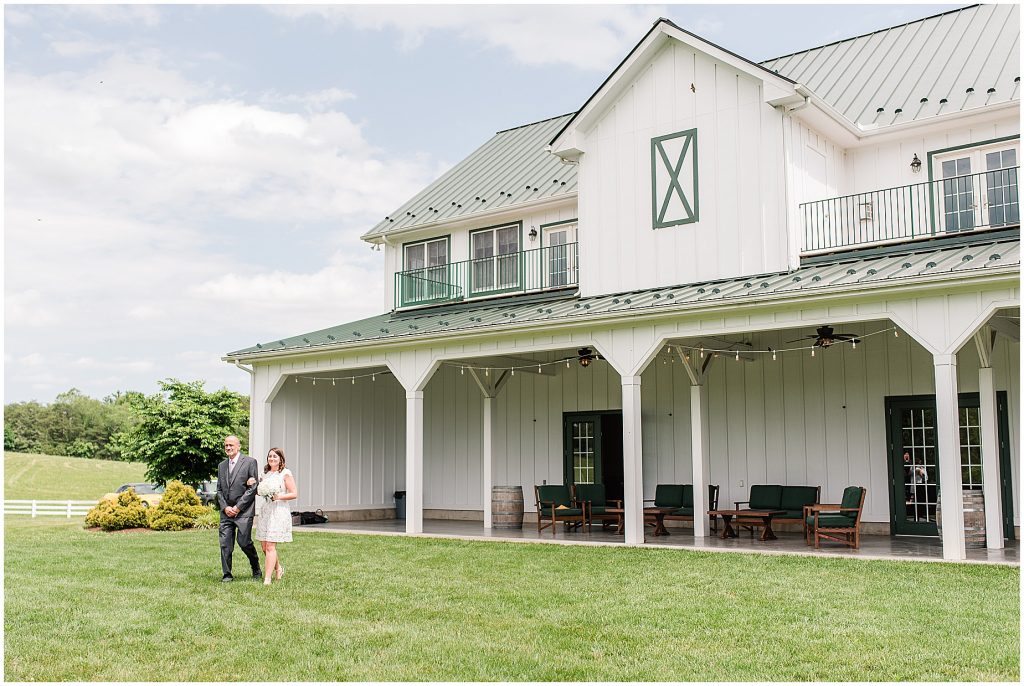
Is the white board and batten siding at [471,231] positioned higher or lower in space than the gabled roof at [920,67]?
lower

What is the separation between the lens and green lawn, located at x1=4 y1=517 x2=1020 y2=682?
19.4ft

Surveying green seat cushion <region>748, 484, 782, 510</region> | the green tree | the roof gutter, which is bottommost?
green seat cushion <region>748, 484, 782, 510</region>

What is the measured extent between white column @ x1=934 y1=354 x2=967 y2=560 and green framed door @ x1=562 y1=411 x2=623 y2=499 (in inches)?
293

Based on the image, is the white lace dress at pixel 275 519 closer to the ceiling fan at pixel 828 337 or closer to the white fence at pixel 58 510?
the ceiling fan at pixel 828 337

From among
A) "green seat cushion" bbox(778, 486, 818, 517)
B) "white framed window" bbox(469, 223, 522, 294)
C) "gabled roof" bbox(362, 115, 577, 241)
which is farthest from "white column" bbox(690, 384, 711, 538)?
"gabled roof" bbox(362, 115, 577, 241)

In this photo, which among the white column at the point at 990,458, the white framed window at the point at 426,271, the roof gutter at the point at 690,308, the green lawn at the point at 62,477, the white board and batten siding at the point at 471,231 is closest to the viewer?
the roof gutter at the point at 690,308

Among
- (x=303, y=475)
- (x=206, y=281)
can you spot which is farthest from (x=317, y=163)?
(x=303, y=475)

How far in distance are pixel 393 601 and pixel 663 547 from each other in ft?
16.4

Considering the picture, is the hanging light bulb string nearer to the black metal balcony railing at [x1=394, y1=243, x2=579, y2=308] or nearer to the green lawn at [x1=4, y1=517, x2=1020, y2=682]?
the black metal balcony railing at [x1=394, y1=243, x2=579, y2=308]

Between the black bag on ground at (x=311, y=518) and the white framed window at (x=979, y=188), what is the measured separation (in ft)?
38.2

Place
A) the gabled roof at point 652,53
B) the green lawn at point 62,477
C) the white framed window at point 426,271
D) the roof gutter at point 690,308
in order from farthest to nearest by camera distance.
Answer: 1. the green lawn at point 62,477
2. the white framed window at point 426,271
3. the gabled roof at point 652,53
4. the roof gutter at point 690,308

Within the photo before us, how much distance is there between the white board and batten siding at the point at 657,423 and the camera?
14281 mm

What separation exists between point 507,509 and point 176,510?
5.75 metres

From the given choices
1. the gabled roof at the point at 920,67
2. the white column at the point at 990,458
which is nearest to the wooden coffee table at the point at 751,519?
the white column at the point at 990,458
